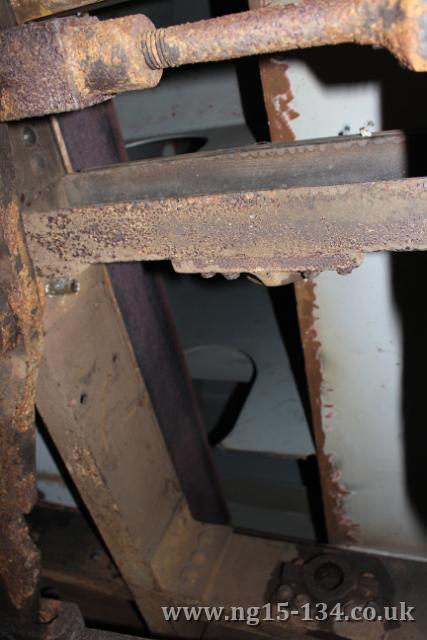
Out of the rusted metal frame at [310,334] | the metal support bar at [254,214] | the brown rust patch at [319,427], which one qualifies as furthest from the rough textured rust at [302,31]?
the brown rust patch at [319,427]

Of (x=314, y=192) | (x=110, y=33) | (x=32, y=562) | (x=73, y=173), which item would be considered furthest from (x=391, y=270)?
(x=32, y=562)

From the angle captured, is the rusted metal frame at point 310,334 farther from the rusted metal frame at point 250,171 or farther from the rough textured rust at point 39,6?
the rough textured rust at point 39,6

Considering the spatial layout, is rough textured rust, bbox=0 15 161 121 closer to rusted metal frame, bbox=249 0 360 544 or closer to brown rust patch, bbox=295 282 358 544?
rusted metal frame, bbox=249 0 360 544

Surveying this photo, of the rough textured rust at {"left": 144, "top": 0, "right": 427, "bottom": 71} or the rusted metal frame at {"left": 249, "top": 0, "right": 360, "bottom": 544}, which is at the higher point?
the rough textured rust at {"left": 144, "top": 0, "right": 427, "bottom": 71}

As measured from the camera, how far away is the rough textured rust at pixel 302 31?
402 mm

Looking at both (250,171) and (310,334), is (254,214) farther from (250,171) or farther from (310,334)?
(310,334)

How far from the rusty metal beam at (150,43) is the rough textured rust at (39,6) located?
15 centimetres

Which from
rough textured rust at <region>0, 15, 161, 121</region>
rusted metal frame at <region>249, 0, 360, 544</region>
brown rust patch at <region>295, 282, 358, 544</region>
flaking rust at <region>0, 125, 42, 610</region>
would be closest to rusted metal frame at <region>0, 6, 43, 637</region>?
flaking rust at <region>0, 125, 42, 610</region>

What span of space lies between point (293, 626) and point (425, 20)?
1.21 m

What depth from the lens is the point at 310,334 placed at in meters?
1.24

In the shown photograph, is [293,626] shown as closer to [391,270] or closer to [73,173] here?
[391,270]

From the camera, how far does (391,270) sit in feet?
3.61

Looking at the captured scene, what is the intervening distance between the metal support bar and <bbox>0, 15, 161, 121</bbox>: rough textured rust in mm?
168

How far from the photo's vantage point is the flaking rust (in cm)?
74
